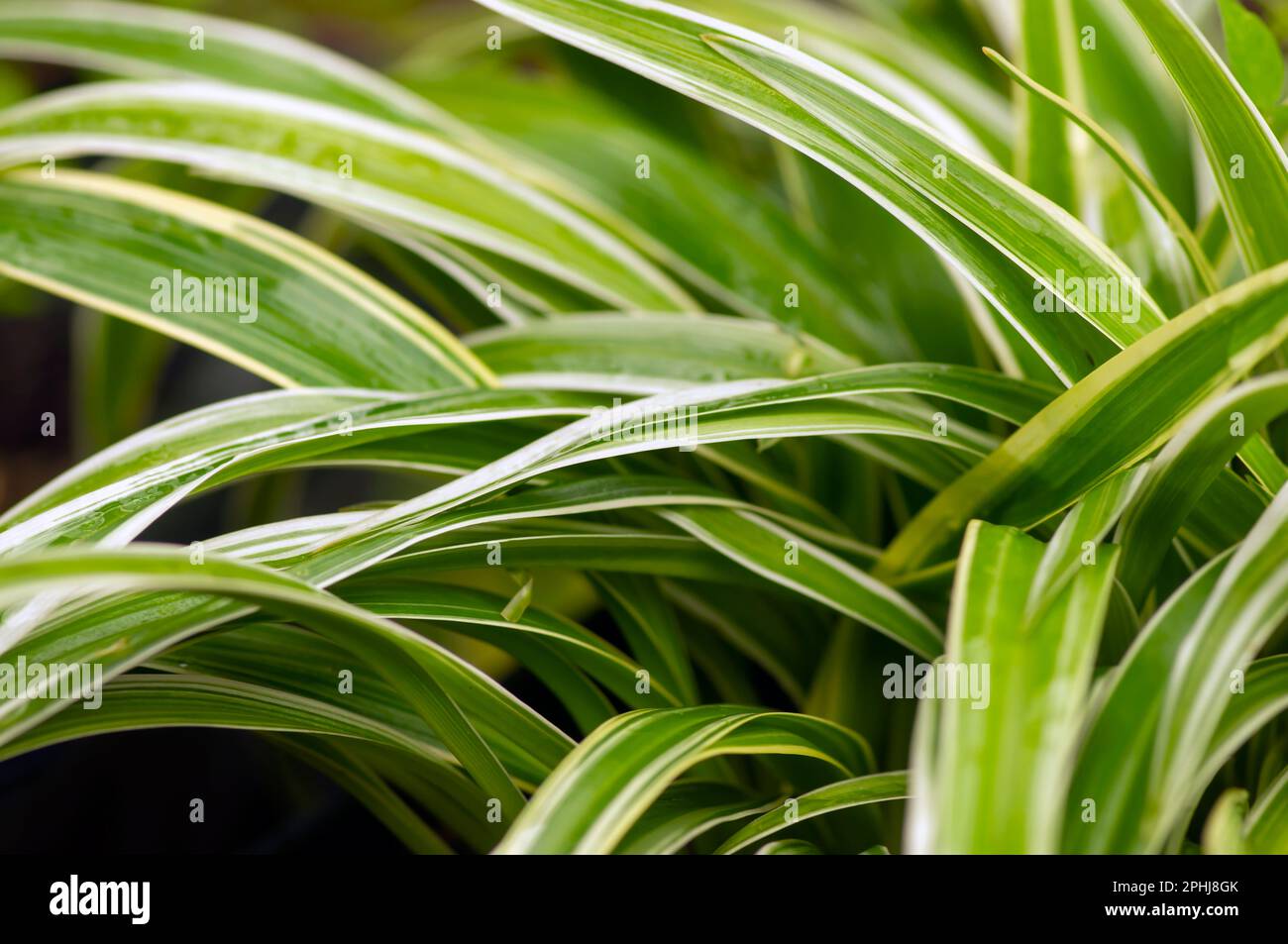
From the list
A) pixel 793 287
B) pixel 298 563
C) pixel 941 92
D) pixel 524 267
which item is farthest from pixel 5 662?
pixel 941 92

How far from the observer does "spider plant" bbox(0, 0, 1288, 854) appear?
40 cm

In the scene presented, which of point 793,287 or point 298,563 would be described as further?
point 793,287

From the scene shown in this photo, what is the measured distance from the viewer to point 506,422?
59 cm

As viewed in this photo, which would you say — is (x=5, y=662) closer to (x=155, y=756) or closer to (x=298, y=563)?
(x=298, y=563)

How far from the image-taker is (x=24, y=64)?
1.22 metres

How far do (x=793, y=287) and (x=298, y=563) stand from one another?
1.37 ft

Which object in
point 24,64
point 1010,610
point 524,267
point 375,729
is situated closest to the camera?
point 1010,610

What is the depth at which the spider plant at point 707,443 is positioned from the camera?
40cm

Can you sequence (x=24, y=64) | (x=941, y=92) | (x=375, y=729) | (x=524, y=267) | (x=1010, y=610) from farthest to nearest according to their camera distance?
(x=24, y=64) < (x=941, y=92) < (x=524, y=267) < (x=375, y=729) < (x=1010, y=610)

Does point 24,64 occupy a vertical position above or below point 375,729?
above

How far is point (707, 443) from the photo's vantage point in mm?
519

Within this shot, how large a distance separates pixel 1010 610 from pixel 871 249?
1.51 ft
